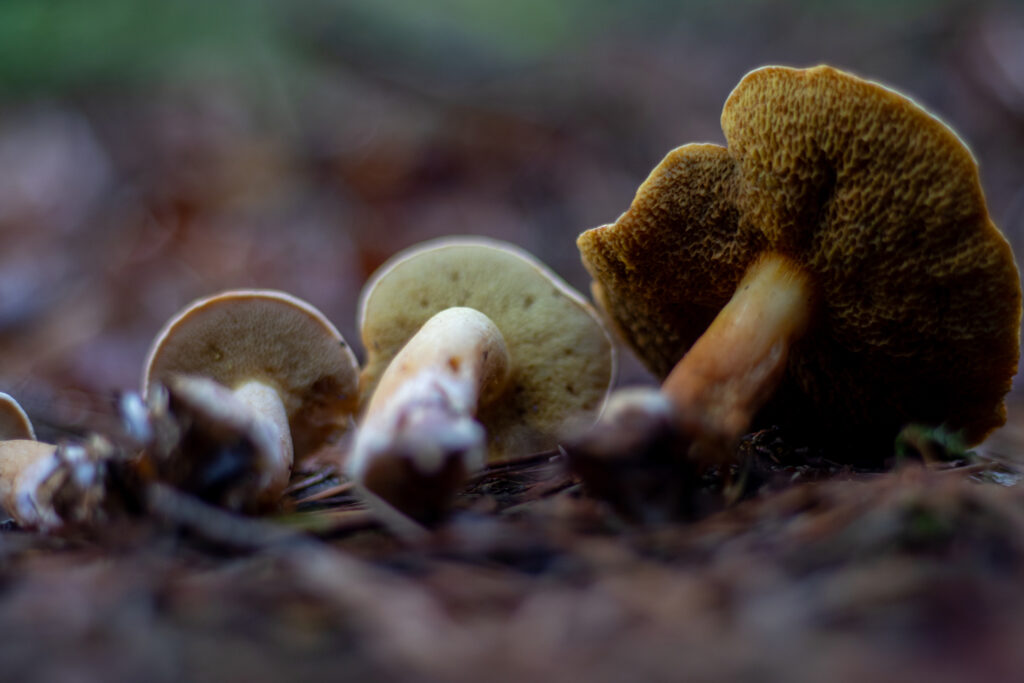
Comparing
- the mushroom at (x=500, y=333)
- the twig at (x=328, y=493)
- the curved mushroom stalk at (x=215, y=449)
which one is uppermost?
the mushroom at (x=500, y=333)

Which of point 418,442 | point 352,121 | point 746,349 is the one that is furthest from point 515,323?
point 352,121

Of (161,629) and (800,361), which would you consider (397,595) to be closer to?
(161,629)

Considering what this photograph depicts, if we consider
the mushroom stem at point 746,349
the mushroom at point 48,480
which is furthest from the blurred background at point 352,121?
the mushroom at point 48,480

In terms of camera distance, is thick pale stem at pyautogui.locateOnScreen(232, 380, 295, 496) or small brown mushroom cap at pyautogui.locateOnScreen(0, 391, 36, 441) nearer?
thick pale stem at pyautogui.locateOnScreen(232, 380, 295, 496)

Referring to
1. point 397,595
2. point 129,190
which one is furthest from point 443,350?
point 129,190

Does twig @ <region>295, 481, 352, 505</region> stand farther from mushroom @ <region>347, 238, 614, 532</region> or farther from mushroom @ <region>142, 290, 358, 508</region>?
mushroom @ <region>347, 238, 614, 532</region>

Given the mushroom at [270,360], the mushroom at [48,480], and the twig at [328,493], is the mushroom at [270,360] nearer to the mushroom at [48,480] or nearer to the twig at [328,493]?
the twig at [328,493]

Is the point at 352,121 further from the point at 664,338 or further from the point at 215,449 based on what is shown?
the point at 215,449

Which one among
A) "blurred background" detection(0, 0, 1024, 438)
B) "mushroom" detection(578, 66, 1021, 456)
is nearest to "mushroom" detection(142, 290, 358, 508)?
"mushroom" detection(578, 66, 1021, 456)
